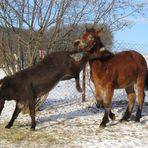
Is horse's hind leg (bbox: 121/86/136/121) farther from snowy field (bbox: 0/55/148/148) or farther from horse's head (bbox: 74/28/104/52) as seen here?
horse's head (bbox: 74/28/104/52)

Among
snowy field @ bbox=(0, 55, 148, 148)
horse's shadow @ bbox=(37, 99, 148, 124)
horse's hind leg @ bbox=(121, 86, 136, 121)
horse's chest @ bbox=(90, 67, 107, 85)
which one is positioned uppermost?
horse's chest @ bbox=(90, 67, 107, 85)

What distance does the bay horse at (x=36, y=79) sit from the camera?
8203 millimetres

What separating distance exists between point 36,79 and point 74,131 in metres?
1.23

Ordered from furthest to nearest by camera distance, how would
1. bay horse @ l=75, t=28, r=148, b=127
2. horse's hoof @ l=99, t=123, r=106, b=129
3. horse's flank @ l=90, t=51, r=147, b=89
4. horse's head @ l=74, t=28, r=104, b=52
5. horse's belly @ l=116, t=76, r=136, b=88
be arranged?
horse's belly @ l=116, t=76, r=136, b=88, horse's flank @ l=90, t=51, r=147, b=89, horse's hoof @ l=99, t=123, r=106, b=129, bay horse @ l=75, t=28, r=148, b=127, horse's head @ l=74, t=28, r=104, b=52

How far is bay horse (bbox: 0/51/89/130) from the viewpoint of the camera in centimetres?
820

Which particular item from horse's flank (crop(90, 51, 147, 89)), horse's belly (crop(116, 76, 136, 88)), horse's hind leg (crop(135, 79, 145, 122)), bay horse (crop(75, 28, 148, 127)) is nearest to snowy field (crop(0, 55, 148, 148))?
horse's hind leg (crop(135, 79, 145, 122))

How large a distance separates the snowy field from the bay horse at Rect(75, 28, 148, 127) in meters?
0.41

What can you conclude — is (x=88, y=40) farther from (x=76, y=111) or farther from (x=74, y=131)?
(x=76, y=111)

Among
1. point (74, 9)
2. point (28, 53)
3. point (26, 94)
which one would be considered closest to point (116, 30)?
point (74, 9)

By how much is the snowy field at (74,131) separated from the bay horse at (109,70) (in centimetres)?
41

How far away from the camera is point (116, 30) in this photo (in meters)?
11.2

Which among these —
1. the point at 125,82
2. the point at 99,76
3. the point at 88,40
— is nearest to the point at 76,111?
the point at 125,82

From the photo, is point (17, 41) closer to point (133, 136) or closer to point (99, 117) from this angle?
point (99, 117)

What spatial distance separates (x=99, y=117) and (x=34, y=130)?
5.93ft
